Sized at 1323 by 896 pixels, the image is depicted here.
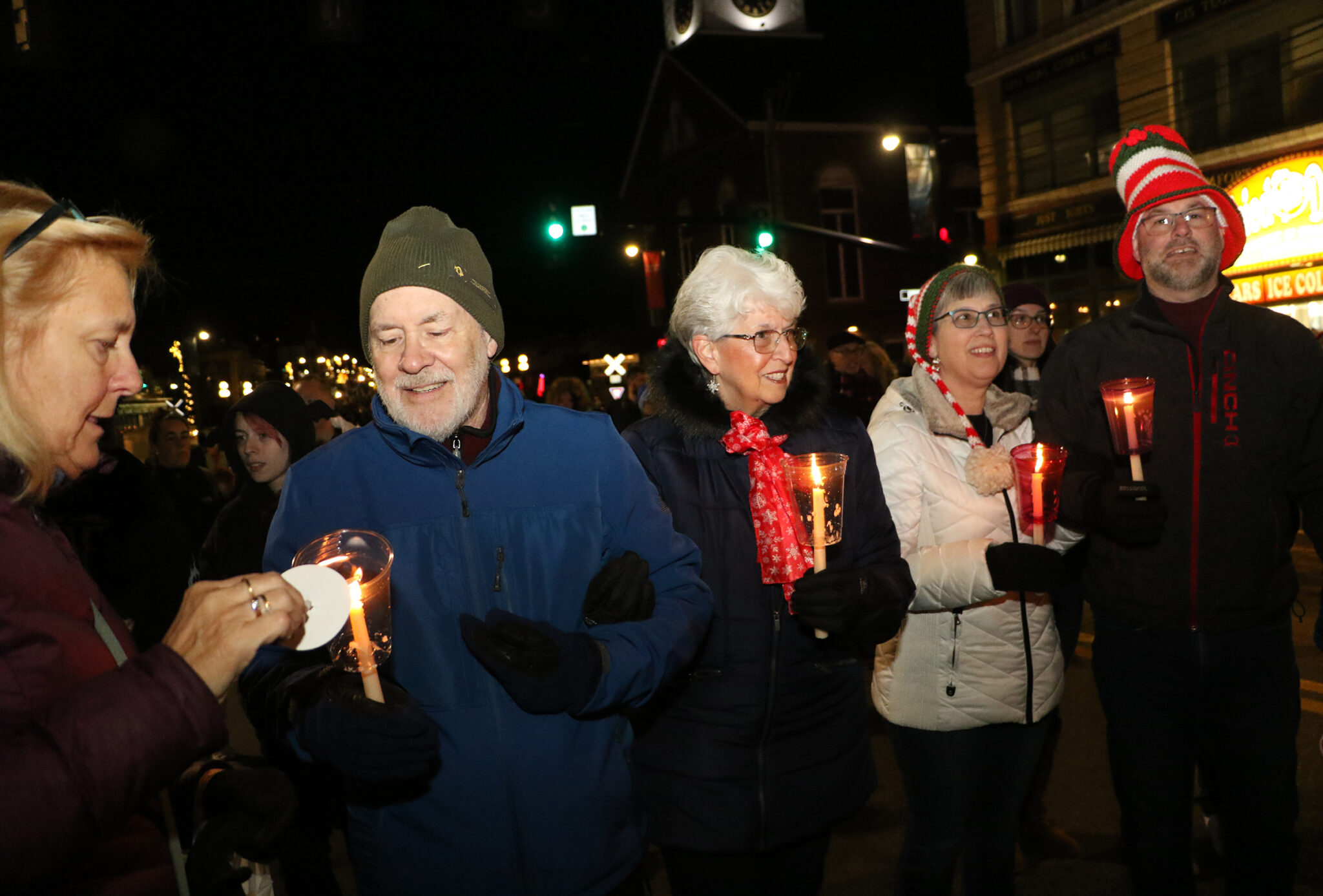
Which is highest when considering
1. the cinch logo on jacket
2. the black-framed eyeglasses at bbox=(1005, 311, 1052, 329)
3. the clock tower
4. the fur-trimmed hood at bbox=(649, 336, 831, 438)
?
the clock tower

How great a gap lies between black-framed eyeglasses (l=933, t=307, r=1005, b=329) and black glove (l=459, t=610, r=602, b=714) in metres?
2.14

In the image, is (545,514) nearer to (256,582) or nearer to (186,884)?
(256,582)

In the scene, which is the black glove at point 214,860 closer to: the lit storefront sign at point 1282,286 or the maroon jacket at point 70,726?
the maroon jacket at point 70,726

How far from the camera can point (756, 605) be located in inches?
114

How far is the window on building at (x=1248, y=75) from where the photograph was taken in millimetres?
16188

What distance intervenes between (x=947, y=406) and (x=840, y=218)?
1315 inches

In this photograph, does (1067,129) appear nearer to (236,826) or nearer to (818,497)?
(818,497)

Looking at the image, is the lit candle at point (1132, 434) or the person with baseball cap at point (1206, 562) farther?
the person with baseball cap at point (1206, 562)

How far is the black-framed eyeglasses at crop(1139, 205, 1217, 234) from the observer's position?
3.38 m

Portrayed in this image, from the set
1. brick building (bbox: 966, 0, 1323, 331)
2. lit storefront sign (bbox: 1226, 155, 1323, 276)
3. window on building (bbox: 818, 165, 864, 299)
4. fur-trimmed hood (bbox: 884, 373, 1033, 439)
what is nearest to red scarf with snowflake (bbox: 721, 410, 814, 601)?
fur-trimmed hood (bbox: 884, 373, 1033, 439)

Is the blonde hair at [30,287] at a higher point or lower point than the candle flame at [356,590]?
higher

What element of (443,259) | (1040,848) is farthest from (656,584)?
(1040,848)

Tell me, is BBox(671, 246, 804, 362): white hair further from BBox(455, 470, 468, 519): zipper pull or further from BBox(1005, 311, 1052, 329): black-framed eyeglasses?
BBox(1005, 311, 1052, 329): black-framed eyeglasses

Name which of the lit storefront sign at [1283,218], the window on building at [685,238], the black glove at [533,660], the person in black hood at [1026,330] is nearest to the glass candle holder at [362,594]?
the black glove at [533,660]
